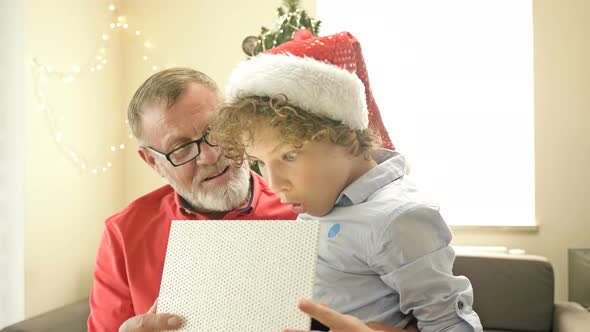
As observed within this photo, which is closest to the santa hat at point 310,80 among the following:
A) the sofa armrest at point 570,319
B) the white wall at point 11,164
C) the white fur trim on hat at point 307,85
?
the white fur trim on hat at point 307,85

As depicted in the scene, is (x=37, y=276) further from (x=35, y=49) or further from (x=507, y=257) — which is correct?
(x=507, y=257)

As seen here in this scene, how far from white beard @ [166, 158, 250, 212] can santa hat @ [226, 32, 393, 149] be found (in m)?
0.41

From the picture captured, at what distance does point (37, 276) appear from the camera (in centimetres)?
384

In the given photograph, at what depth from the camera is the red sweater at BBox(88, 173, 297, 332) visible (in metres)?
1.71

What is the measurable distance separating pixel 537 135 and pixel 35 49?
3249 millimetres

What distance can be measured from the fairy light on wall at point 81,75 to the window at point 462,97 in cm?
184

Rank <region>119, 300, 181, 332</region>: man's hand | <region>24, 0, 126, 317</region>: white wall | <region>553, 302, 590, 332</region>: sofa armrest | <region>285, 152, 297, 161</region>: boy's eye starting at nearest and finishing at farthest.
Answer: <region>119, 300, 181, 332</region>: man's hand < <region>285, 152, 297, 161</region>: boy's eye < <region>553, 302, 590, 332</region>: sofa armrest < <region>24, 0, 126, 317</region>: white wall

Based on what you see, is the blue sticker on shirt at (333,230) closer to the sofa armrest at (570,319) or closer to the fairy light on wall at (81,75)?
the sofa armrest at (570,319)

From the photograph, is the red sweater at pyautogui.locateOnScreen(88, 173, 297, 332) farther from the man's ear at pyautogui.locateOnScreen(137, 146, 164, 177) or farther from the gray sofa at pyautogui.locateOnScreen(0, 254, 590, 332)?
the gray sofa at pyautogui.locateOnScreen(0, 254, 590, 332)

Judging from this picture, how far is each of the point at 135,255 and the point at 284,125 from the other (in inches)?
30.9

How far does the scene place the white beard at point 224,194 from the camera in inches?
65.6

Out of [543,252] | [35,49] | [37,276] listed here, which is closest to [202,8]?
[35,49]

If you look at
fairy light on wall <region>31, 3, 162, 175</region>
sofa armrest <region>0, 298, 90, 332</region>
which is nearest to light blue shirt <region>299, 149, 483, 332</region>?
sofa armrest <region>0, 298, 90, 332</region>

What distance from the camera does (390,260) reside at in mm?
1106
